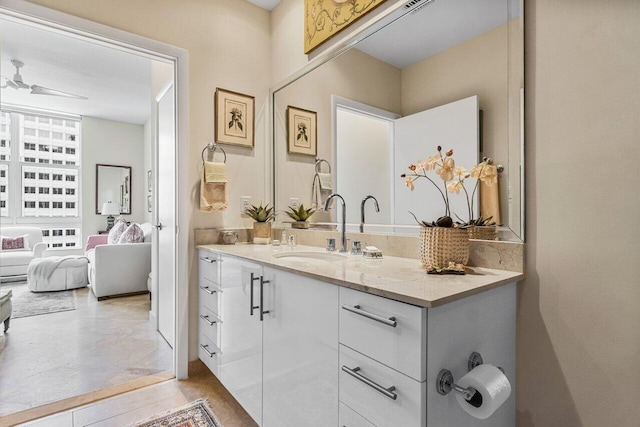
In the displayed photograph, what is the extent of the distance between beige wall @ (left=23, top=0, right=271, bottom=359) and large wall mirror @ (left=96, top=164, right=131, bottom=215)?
187 inches

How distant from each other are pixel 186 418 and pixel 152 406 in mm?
266

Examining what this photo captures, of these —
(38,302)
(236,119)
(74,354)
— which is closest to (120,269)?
(38,302)

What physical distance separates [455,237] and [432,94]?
676mm

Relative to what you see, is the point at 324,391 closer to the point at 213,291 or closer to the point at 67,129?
the point at 213,291

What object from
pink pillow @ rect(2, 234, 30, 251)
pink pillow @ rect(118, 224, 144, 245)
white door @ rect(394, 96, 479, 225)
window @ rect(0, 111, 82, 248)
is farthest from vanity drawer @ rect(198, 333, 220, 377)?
window @ rect(0, 111, 82, 248)

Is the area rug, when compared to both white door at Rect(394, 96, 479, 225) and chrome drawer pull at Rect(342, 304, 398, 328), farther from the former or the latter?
white door at Rect(394, 96, 479, 225)

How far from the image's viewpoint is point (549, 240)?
1104 millimetres

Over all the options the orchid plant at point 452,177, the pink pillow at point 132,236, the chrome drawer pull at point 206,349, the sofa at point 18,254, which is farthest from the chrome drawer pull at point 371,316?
Answer: the sofa at point 18,254

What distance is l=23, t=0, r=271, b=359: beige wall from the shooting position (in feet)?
6.50

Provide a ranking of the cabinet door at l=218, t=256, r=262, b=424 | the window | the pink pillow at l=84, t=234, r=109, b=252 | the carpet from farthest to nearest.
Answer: the window → the pink pillow at l=84, t=234, r=109, b=252 → the carpet → the cabinet door at l=218, t=256, r=262, b=424

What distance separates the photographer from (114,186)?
6.20m

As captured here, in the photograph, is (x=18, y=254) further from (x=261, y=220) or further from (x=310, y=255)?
(x=310, y=255)

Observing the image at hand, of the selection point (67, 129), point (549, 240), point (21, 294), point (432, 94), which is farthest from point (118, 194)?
point (549, 240)

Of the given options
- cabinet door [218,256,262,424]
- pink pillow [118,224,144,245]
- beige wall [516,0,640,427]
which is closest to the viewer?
beige wall [516,0,640,427]
